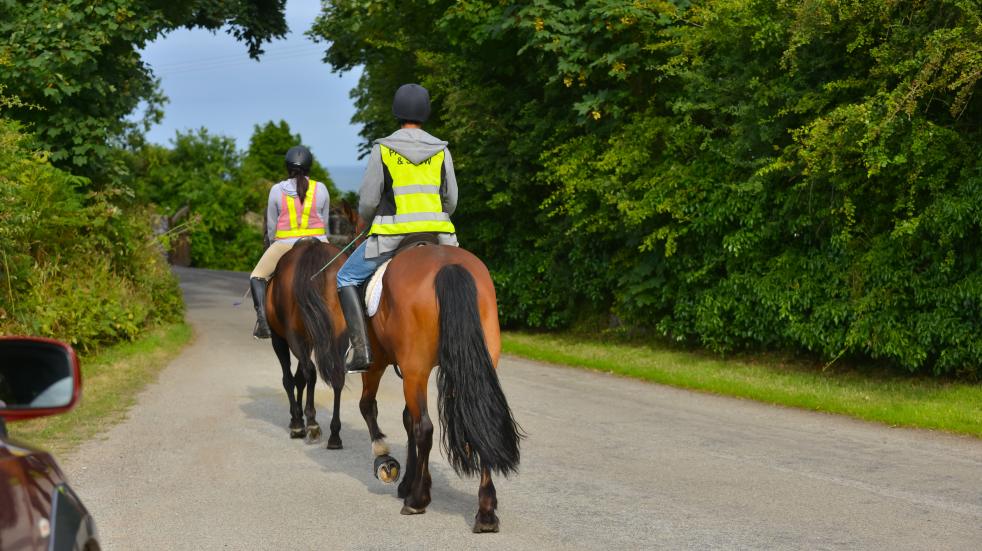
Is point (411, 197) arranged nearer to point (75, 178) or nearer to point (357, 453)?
point (357, 453)

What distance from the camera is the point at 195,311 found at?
25500 millimetres

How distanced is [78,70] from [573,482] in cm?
1285

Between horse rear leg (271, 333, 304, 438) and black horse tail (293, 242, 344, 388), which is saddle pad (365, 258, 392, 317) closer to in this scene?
black horse tail (293, 242, 344, 388)

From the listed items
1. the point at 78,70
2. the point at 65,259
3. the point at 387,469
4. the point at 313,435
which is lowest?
the point at 313,435

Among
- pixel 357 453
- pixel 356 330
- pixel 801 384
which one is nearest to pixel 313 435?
pixel 357 453

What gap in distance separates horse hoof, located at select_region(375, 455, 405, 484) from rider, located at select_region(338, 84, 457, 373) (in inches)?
26.1

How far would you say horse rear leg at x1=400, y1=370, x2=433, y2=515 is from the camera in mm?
7234

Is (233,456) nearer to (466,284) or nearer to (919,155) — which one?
(466,284)

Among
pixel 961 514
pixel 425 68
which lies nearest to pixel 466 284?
pixel 961 514

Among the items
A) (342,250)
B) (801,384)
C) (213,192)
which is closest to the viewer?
(342,250)

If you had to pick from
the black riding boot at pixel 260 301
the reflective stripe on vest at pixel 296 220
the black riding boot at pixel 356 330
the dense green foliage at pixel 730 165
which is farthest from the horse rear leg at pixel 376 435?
the dense green foliage at pixel 730 165

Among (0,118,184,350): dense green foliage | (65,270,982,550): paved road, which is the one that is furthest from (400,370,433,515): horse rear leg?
(0,118,184,350): dense green foliage

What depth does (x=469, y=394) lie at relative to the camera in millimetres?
6895

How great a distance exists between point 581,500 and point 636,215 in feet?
29.2
